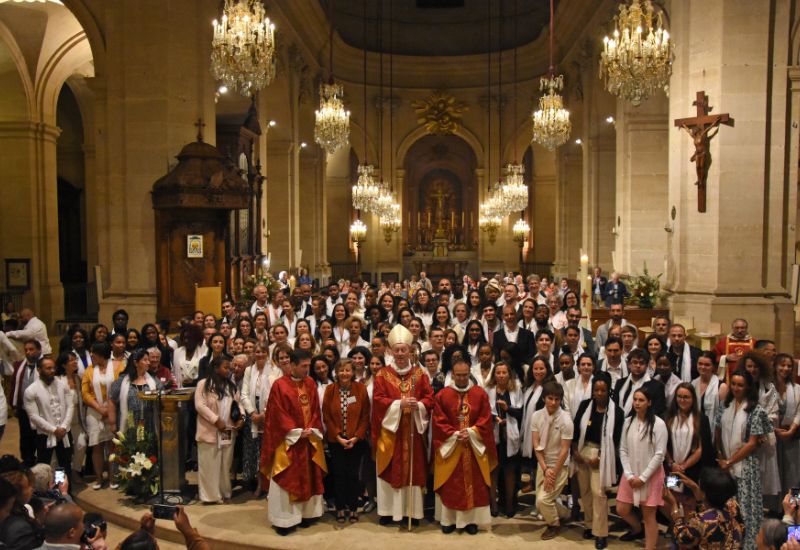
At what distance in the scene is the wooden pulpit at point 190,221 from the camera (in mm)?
14062

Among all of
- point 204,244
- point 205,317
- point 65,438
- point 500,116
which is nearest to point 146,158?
point 204,244

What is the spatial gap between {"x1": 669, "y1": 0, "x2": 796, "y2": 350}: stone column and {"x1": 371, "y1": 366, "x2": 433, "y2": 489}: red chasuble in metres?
7.42

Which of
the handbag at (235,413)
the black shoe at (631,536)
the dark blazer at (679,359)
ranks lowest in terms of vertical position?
the black shoe at (631,536)

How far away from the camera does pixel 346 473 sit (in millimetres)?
7531

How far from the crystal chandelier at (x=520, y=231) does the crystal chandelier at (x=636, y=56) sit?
2133 centimetres

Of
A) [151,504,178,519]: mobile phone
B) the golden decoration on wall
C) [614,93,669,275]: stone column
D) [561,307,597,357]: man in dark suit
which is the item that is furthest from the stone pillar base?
the golden decoration on wall

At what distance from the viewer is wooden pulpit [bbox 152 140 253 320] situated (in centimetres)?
1406

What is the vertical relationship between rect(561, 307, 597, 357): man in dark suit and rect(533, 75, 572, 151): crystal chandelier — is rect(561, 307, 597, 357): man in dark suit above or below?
below

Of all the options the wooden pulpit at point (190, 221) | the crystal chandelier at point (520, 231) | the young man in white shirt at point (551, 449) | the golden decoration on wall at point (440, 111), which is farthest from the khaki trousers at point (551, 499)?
the golden decoration on wall at point (440, 111)

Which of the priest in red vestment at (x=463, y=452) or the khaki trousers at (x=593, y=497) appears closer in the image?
the khaki trousers at (x=593, y=497)

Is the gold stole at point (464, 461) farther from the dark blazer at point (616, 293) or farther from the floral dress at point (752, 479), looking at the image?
the dark blazer at point (616, 293)

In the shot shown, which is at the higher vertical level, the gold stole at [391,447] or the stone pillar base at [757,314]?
the stone pillar base at [757,314]

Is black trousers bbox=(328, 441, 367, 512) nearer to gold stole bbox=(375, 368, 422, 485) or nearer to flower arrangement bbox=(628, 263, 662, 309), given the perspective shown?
gold stole bbox=(375, 368, 422, 485)

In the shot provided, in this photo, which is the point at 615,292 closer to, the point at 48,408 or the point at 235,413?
the point at 235,413
